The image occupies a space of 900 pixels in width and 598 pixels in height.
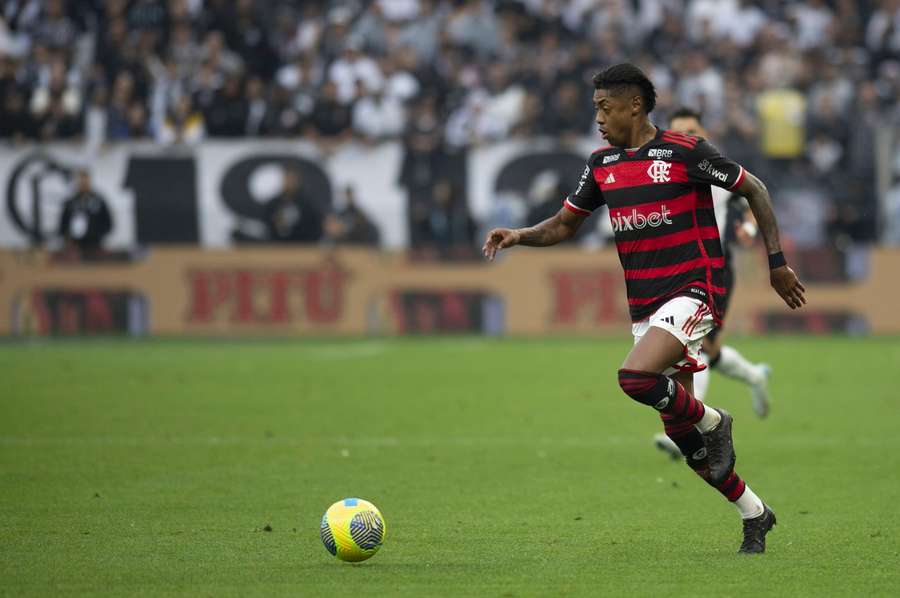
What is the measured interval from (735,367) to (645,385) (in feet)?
17.3

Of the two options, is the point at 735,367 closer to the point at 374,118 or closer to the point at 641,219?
the point at 641,219

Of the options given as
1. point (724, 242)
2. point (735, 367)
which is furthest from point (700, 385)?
point (735, 367)

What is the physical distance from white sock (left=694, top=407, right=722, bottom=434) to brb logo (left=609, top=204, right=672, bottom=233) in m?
0.93

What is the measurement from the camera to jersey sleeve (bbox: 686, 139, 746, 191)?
24.2ft

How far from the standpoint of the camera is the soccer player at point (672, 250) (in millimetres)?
7402

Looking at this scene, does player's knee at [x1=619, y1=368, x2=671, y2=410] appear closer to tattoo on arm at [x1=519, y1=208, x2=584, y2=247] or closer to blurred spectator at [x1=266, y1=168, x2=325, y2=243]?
tattoo on arm at [x1=519, y1=208, x2=584, y2=247]

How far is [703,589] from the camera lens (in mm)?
6449

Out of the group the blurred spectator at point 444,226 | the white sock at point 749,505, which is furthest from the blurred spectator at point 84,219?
the white sock at point 749,505

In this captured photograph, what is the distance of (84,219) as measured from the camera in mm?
22688

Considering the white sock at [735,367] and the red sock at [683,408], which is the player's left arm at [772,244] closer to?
the red sock at [683,408]

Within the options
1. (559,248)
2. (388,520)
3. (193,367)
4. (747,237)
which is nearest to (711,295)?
(388,520)

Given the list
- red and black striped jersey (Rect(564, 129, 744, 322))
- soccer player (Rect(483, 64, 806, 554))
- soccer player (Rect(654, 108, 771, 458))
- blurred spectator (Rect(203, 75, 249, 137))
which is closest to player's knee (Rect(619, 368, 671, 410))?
soccer player (Rect(483, 64, 806, 554))

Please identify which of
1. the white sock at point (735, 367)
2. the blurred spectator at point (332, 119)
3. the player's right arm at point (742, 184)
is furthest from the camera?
the blurred spectator at point (332, 119)

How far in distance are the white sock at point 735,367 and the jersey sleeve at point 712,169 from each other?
4926mm
